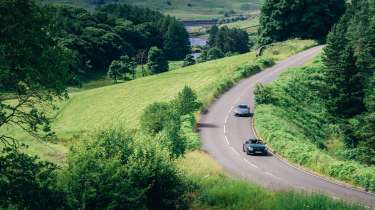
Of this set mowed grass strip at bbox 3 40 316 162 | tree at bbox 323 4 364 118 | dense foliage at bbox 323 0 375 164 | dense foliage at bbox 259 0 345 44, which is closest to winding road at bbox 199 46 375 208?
mowed grass strip at bbox 3 40 316 162

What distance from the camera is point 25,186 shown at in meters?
20.1

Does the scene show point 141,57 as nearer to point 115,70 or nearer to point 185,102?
point 115,70

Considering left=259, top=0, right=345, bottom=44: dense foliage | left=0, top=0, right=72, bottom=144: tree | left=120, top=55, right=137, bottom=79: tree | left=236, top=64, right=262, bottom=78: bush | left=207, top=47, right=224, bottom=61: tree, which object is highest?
left=0, top=0, right=72, bottom=144: tree

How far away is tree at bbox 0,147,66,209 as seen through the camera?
65.3 feet

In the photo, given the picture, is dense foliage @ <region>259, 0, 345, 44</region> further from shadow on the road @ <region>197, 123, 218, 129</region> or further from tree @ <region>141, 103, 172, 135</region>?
tree @ <region>141, 103, 172, 135</region>

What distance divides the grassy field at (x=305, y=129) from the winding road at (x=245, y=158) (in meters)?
1.11

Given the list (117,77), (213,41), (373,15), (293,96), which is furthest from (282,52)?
(213,41)

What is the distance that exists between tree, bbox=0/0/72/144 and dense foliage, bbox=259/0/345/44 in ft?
279

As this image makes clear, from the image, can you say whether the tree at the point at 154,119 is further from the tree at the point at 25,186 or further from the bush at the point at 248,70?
the bush at the point at 248,70

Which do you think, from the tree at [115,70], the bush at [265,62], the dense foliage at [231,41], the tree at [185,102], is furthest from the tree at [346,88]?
the dense foliage at [231,41]

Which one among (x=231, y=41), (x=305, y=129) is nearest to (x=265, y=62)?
(x=305, y=129)

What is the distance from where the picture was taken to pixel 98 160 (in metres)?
21.0

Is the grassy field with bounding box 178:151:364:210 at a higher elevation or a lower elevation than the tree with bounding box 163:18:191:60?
higher

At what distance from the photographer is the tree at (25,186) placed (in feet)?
65.3
